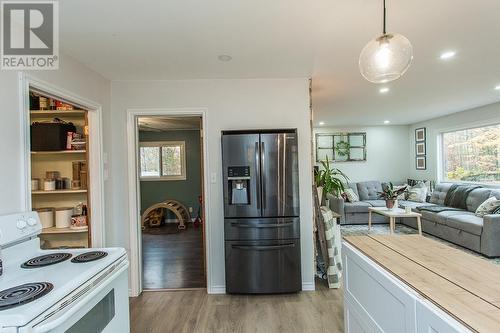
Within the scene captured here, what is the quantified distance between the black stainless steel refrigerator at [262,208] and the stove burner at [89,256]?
1364 millimetres

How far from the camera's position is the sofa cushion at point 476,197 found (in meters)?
4.80

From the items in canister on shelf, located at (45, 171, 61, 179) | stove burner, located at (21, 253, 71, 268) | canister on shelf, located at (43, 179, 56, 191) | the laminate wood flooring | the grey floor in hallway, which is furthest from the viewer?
the laminate wood flooring

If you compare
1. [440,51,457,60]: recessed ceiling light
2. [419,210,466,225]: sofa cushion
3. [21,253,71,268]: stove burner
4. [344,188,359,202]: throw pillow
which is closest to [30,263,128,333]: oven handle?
[21,253,71,268]: stove burner

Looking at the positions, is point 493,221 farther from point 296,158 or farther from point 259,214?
point 259,214

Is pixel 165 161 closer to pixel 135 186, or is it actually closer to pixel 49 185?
pixel 135 186

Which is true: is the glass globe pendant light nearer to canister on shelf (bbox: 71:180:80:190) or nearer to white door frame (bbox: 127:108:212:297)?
white door frame (bbox: 127:108:212:297)

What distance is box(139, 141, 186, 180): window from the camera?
734 centimetres

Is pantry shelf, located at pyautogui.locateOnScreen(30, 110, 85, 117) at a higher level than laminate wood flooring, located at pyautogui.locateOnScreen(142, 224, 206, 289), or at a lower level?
higher

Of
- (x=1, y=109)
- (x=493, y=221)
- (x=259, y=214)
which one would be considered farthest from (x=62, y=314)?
(x=493, y=221)

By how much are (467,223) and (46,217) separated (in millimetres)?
5564

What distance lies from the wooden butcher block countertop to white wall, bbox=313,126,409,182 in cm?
644

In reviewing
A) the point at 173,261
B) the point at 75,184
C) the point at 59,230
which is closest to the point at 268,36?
the point at 75,184

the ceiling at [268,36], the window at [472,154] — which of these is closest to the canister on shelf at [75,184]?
the ceiling at [268,36]

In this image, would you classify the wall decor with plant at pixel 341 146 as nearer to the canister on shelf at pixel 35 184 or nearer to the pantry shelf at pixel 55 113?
the pantry shelf at pixel 55 113
